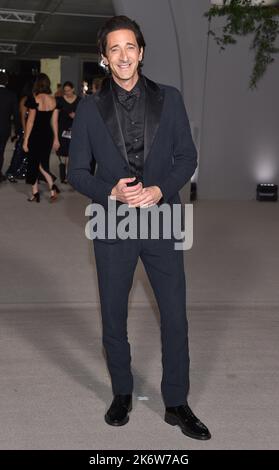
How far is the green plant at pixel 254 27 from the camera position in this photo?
10.6m

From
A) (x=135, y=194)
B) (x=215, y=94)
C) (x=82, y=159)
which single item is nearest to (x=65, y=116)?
(x=215, y=94)

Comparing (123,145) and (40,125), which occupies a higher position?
(123,145)

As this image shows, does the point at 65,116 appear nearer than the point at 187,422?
No

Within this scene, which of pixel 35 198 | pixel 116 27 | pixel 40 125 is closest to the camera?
pixel 116 27

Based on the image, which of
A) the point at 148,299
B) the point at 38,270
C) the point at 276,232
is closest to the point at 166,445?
the point at 148,299

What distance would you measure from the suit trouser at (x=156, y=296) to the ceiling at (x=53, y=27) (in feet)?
55.4

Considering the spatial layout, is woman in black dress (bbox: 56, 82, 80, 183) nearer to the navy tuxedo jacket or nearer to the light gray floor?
the light gray floor

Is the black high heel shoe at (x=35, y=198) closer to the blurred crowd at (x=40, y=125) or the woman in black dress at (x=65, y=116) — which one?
the blurred crowd at (x=40, y=125)

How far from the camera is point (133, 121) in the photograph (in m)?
3.22

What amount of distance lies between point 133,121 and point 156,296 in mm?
733

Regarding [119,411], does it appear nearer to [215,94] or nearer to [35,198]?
[35,198]
